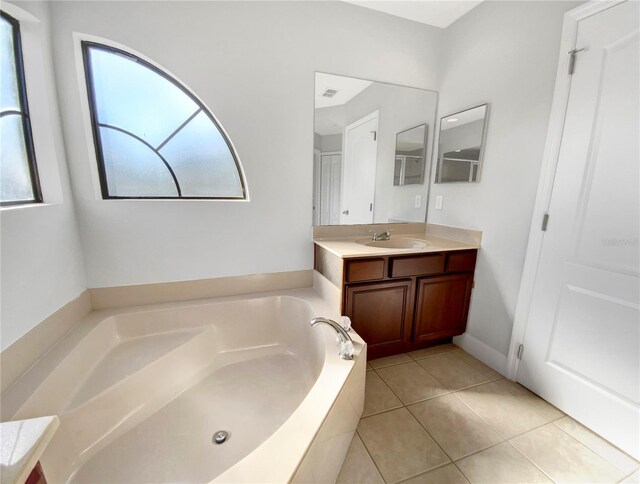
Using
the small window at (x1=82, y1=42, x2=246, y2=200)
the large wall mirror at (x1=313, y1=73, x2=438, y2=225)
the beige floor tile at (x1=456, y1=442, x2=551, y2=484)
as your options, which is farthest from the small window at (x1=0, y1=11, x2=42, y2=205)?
the beige floor tile at (x1=456, y1=442, x2=551, y2=484)

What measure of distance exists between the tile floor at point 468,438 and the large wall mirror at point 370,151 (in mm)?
1286

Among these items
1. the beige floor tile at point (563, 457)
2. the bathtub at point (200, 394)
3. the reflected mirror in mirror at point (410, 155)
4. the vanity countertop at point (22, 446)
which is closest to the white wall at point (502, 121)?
the reflected mirror in mirror at point (410, 155)

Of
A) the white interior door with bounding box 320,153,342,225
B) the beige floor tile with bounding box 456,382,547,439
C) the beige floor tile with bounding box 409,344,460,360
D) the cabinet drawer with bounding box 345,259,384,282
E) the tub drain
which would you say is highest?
the white interior door with bounding box 320,153,342,225

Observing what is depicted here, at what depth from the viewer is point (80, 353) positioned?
138cm

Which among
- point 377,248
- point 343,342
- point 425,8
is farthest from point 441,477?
point 425,8

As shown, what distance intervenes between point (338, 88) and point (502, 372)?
2.34 m

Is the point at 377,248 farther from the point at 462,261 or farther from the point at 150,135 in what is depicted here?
the point at 150,135

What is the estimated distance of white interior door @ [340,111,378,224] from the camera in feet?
6.95

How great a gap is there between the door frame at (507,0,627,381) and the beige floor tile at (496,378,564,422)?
66mm

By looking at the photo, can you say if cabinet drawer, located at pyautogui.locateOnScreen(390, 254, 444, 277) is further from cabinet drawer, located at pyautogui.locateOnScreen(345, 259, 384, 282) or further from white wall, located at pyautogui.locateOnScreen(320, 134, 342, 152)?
white wall, located at pyautogui.locateOnScreen(320, 134, 342, 152)

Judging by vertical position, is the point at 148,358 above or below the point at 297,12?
below

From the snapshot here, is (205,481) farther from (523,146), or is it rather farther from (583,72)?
(583,72)

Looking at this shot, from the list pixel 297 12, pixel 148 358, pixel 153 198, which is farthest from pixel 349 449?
pixel 297 12

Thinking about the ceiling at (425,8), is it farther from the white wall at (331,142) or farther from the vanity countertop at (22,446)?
the vanity countertop at (22,446)
